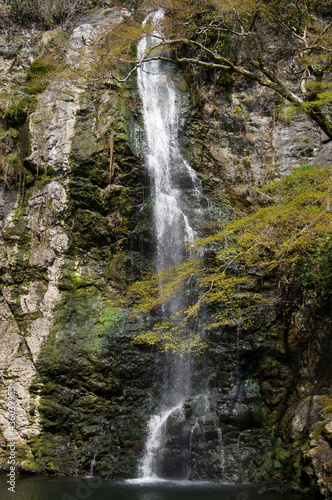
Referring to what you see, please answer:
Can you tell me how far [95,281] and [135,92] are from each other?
28.2 ft

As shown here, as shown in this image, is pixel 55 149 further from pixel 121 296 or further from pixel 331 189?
pixel 331 189

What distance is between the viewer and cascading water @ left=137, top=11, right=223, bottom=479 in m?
9.88

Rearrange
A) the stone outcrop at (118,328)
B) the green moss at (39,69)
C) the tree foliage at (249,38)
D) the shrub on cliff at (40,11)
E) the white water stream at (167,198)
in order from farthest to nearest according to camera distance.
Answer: the shrub on cliff at (40,11), the green moss at (39,69), the tree foliage at (249,38), the white water stream at (167,198), the stone outcrop at (118,328)

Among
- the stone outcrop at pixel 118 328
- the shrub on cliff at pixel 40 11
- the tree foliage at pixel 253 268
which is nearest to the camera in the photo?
the tree foliage at pixel 253 268

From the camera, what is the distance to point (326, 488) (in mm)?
7203

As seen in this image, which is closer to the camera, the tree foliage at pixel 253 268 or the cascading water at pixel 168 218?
the tree foliage at pixel 253 268

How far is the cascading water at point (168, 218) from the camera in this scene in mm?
9883

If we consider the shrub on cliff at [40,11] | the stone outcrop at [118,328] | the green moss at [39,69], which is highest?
the shrub on cliff at [40,11]

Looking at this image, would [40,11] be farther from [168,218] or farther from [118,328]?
[118,328]

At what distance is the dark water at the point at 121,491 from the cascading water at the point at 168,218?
0.86 m

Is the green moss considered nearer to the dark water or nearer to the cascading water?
the cascading water

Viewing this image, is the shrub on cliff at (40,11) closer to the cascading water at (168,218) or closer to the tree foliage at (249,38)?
the cascading water at (168,218)

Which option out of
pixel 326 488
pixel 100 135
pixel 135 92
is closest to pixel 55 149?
pixel 100 135

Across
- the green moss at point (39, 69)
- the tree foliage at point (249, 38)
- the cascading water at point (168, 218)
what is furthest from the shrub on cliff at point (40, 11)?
the tree foliage at point (249, 38)
